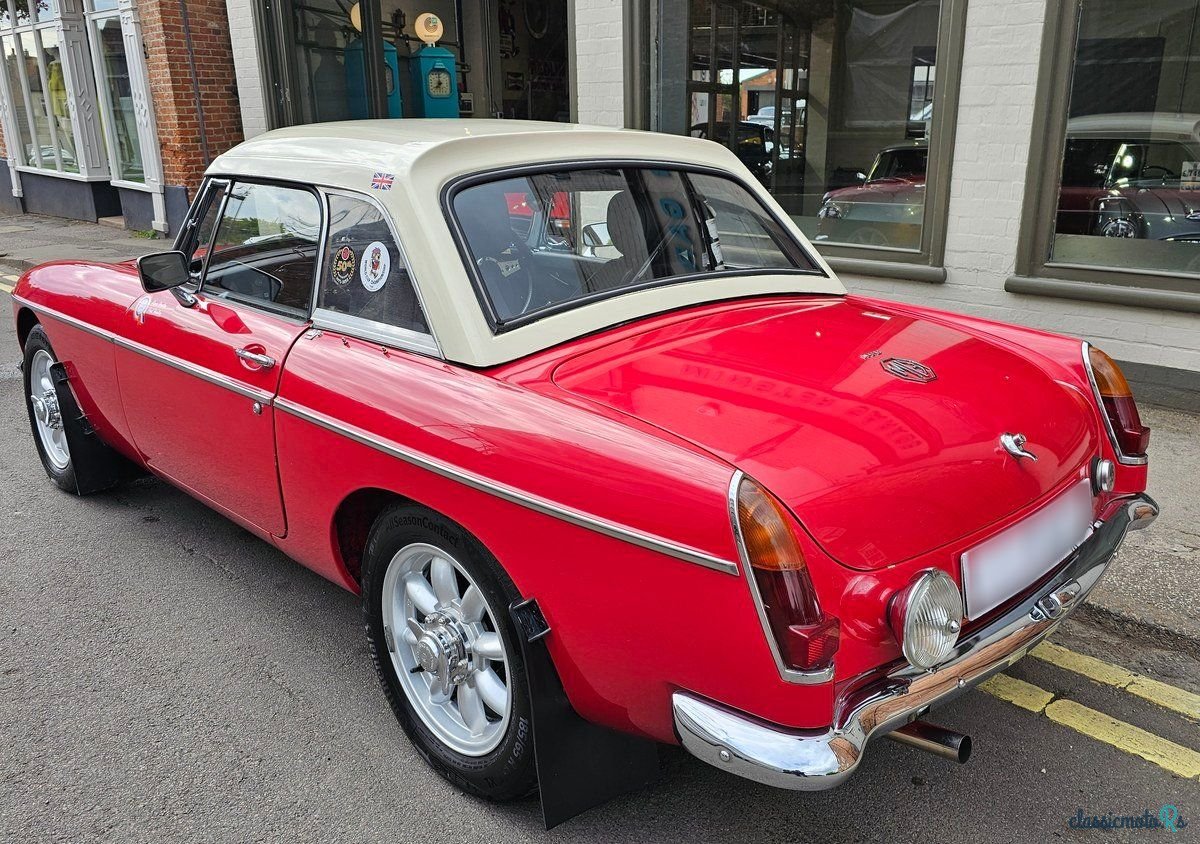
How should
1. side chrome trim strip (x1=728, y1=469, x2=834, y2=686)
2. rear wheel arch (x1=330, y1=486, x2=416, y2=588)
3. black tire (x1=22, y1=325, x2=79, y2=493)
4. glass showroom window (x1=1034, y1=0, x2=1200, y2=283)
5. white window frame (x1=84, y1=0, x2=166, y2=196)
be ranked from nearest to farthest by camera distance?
side chrome trim strip (x1=728, y1=469, x2=834, y2=686), rear wheel arch (x1=330, y1=486, x2=416, y2=588), black tire (x1=22, y1=325, x2=79, y2=493), glass showroom window (x1=1034, y1=0, x2=1200, y2=283), white window frame (x1=84, y1=0, x2=166, y2=196)

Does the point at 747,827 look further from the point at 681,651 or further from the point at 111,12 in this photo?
the point at 111,12

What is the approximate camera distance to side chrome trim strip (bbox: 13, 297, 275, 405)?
10.2ft

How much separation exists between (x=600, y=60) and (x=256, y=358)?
19.1 feet

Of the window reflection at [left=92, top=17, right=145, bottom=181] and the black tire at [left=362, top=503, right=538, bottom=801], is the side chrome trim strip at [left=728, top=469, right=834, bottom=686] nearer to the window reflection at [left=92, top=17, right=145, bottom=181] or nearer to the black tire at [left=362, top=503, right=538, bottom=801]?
the black tire at [left=362, top=503, right=538, bottom=801]

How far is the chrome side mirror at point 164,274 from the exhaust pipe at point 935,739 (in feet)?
9.31

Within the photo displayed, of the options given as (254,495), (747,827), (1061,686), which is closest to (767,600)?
(747,827)

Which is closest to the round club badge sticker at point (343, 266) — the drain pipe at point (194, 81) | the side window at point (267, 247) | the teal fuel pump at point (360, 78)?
the side window at point (267, 247)

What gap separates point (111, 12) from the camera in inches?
505

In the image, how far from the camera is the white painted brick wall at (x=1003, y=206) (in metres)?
5.59

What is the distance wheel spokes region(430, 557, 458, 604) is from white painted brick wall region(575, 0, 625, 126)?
6.01 m

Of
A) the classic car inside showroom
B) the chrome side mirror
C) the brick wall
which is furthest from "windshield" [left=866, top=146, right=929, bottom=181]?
the brick wall

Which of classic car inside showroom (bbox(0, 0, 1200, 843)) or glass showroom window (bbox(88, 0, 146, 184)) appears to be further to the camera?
glass showroom window (bbox(88, 0, 146, 184))

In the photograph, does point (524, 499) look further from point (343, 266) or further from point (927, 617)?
point (343, 266)


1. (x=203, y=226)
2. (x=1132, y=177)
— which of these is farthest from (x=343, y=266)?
(x=1132, y=177)
